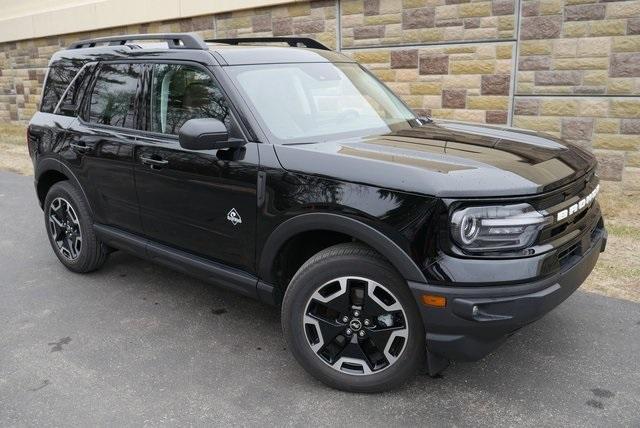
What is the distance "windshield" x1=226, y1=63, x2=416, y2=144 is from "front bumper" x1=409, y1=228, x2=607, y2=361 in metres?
1.26

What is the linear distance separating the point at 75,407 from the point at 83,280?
6.62 ft

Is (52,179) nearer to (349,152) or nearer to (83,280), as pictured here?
(83,280)

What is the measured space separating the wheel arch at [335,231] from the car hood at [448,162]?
0.22 m

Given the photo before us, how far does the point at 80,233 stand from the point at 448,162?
3246 millimetres

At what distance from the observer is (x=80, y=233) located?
4.76 metres

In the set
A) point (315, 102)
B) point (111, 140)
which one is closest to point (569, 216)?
point (315, 102)

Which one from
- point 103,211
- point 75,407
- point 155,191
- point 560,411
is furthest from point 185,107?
point 560,411

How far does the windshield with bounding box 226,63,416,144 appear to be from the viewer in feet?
11.4

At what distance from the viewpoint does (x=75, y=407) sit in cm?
300

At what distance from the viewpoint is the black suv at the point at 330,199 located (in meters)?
2.67

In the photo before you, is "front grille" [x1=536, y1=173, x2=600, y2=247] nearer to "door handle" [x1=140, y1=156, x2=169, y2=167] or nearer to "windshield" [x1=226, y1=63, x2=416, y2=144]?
"windshield" [x1=226, y1=63, x2=416, y2=144]

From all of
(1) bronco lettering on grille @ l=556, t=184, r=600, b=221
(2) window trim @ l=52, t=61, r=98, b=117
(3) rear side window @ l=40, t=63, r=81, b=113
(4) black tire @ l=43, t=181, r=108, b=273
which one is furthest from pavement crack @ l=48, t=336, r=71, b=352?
(1) bronco lettering on grille @ l=556, t=184, r=600, b=221

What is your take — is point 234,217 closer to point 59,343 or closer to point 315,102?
point 315,102

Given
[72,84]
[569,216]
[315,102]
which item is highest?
[72,84]
